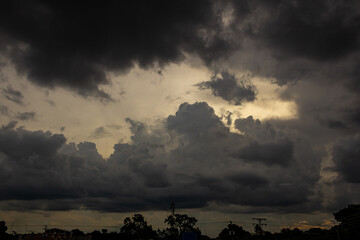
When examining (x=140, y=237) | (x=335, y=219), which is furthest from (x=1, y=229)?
(x=335, y=219)

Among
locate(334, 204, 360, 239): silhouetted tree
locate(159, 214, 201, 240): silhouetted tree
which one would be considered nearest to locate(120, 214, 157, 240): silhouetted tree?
locate(159, 214, 201, 240): silhouetted tree

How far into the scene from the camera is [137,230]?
493ft

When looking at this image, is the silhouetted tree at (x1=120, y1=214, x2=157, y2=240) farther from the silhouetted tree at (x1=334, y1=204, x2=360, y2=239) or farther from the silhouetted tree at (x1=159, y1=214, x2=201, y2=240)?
the silhouetted tree at (x1=334, y1=204, x2=360, y2=239)

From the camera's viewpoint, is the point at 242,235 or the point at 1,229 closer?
the point at 1,229

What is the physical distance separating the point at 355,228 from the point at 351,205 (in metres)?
46.9

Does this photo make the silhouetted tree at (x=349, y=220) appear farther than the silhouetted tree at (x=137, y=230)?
No

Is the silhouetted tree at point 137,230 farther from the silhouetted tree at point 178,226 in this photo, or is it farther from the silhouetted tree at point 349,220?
the silhouetted tree at point 349,220

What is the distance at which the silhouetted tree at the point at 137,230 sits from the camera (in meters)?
148

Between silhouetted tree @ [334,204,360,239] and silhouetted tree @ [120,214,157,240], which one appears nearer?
silhouetted tree @ [334,204,360,239]

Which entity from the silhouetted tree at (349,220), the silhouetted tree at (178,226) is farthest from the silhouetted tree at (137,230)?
the silhouetted tree at (349,220)

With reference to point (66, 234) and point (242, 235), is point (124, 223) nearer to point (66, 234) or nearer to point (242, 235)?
point (66, 234)

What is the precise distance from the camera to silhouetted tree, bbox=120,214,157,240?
14825cm

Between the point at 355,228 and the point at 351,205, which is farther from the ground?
the point at 351,205

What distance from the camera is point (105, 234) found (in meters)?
159
